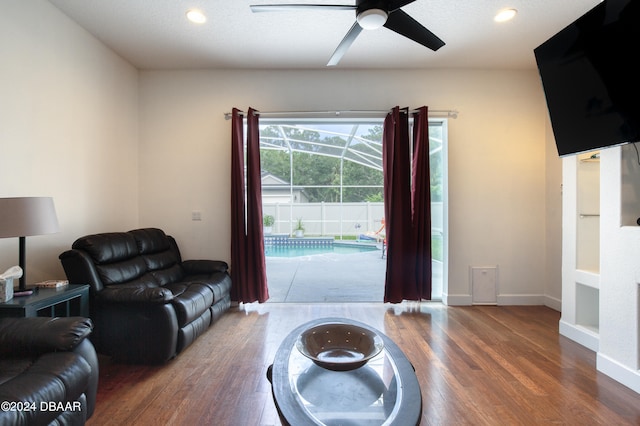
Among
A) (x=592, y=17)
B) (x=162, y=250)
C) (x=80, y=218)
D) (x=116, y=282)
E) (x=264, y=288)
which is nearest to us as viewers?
(x=592, y=17)

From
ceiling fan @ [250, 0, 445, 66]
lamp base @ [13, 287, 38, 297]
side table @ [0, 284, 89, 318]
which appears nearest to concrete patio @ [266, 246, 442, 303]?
side table @ [0, 284, 89, 318]

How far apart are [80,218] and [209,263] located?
129 centimetres

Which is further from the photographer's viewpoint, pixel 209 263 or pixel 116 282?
pixel 209 263

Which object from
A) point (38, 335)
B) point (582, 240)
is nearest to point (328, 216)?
point (582, 240)

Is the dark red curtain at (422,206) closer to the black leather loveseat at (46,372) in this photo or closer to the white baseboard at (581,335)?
A: the white baseboard at (581,335)

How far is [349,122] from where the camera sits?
367cm

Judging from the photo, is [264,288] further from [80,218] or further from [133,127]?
[133,127]

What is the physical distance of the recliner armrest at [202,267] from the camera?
3.29 m

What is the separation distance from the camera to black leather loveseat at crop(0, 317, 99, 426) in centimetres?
114

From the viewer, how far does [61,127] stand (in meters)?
2.55

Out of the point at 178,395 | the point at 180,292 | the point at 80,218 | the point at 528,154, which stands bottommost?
the point at 178,395

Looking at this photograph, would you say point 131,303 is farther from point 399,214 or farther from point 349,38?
point 399,214

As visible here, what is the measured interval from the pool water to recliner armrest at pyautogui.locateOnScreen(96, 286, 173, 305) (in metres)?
6.05

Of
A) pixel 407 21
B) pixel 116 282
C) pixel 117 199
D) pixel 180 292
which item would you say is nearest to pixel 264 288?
pixel 180 292
